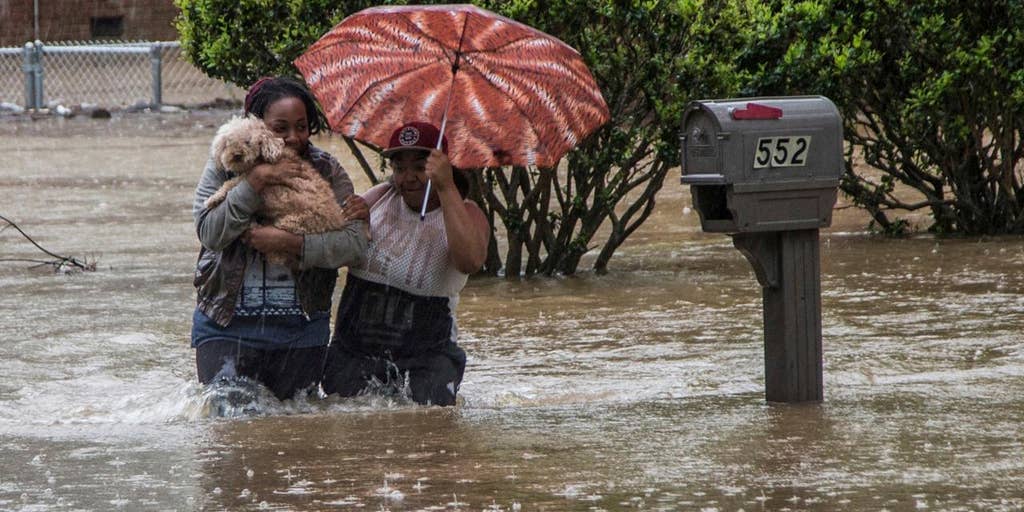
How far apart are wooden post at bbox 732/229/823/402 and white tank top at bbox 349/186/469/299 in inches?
42.8

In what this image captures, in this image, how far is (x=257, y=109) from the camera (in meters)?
6.21

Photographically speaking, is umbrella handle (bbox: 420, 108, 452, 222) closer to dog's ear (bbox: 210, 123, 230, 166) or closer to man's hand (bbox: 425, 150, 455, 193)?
man's hand (bbox: 425, 150, 455, 193)

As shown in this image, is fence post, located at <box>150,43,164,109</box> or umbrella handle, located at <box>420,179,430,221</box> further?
fence post, located at <box>150,43,164,109</box>

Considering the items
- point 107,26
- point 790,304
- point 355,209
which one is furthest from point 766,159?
point 107,26

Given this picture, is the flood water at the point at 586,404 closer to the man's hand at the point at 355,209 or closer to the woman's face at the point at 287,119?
the man's hand at the point at 355,209

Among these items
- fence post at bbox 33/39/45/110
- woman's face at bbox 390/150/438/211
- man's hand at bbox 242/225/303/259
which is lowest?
man's hand at bbox 242/225/303/259

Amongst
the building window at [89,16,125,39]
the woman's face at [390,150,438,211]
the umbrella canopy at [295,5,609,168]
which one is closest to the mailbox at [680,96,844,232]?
the umbrella canopy at [295,5,609,168]

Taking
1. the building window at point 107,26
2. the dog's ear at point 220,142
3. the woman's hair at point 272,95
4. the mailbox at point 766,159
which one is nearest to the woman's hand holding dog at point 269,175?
the dog's ear at point 220,142

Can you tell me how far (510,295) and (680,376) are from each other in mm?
2761

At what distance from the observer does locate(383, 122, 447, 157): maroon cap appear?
627 centimetres

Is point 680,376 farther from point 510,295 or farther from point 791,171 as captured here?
point 510,295

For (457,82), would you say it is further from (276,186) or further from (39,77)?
(39,77)

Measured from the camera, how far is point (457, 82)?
652cm

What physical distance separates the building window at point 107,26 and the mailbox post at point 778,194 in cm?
2832
